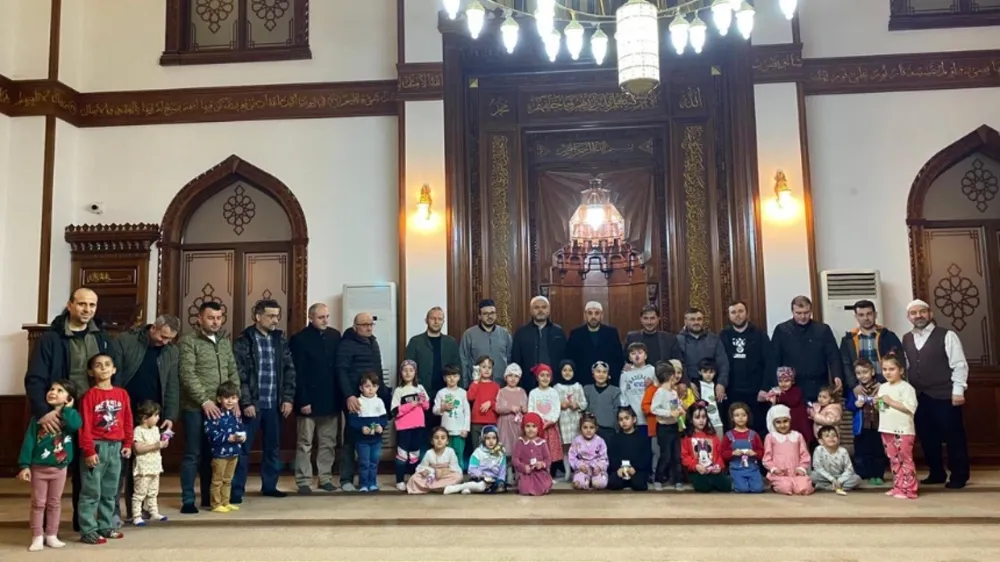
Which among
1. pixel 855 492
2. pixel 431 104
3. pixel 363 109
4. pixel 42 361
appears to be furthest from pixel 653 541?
pixel 363 109

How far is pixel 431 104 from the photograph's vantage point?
7539mm

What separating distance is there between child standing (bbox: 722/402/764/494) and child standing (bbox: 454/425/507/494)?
1.60 meters

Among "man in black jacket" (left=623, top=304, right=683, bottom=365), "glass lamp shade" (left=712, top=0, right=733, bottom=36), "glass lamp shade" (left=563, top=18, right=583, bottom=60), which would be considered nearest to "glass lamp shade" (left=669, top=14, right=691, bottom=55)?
"glass lamp shade" (left=712, top=0, right=733, bottom=36)

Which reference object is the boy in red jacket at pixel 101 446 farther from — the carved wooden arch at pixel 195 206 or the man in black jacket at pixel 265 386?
the carved wooden arch at pixel 195 206

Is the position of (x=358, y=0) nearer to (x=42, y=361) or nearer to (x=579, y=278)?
(x=579, y=278)

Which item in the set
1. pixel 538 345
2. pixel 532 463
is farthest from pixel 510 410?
pixel 538 345

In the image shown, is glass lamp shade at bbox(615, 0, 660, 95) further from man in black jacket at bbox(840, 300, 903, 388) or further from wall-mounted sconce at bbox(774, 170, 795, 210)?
wall-mounted sconce at bbox(774, 170, 795, 210)

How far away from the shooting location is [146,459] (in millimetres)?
4820

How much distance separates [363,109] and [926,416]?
5621 mm

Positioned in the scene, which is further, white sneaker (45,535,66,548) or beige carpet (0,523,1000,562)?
white sneaker (45,535,66,548)

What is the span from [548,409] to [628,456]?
Answer: 2.22 feet

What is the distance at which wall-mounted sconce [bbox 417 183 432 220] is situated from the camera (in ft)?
24.1

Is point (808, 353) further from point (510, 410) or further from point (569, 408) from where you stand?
point (510, 410)

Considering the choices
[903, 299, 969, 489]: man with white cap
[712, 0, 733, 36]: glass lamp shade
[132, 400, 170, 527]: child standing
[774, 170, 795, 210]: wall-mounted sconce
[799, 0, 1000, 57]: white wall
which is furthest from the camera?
[799, 0, 1000, 57]: white wall
